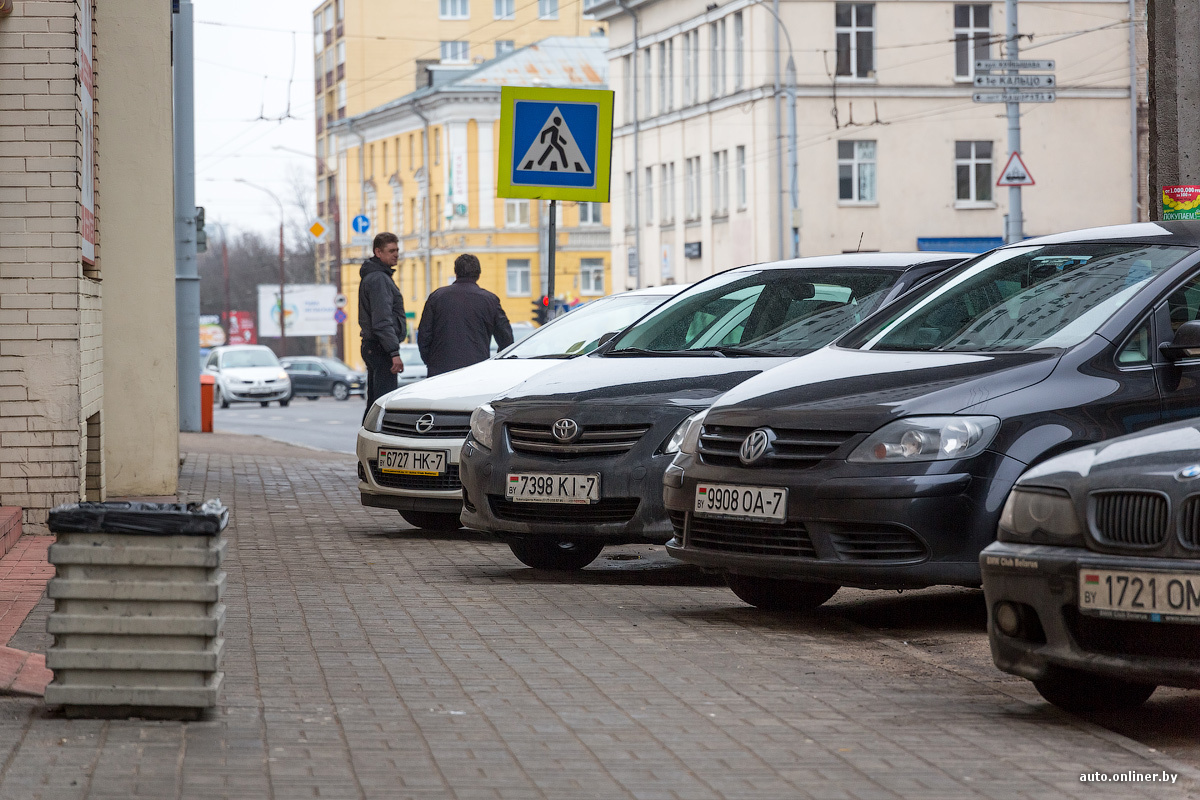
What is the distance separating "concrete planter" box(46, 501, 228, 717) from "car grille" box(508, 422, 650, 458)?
11.3ft

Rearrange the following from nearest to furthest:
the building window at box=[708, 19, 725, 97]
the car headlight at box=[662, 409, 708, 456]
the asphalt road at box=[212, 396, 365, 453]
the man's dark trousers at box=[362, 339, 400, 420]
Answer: the car headlight at box=[662, 409, 708, 456] → the man's dark trousers at box=[362, 339, 400, 420] → the asphalt road at box=[212, 396, 365, 453] → the building window at box=[708, 19, 725, 97]

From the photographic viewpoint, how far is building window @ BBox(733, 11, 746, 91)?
2085 inches

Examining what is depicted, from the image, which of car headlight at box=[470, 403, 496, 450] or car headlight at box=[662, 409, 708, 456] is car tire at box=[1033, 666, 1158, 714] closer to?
car headlight at box=[662, 409, 708, 456]

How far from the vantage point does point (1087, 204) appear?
53344 mm

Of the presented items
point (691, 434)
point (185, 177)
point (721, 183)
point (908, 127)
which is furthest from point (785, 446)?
point (721, 183)

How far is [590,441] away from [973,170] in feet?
150

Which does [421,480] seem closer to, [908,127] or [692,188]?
[908,127]

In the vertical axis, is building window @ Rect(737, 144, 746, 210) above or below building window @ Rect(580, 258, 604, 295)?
above

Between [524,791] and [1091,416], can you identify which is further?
[1091,416]

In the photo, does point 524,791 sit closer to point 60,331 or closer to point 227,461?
point 60,331

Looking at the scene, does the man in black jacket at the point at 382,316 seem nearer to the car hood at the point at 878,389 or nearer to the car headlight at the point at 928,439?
the car hood at the point at 878,389

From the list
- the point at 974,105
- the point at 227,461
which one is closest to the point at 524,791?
the point at 227,461

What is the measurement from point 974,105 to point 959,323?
153 feet

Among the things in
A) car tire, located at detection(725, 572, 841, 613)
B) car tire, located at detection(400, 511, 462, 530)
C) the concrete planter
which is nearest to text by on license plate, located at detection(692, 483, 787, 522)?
car tire, located at detection(725, 572, 841, 613)
